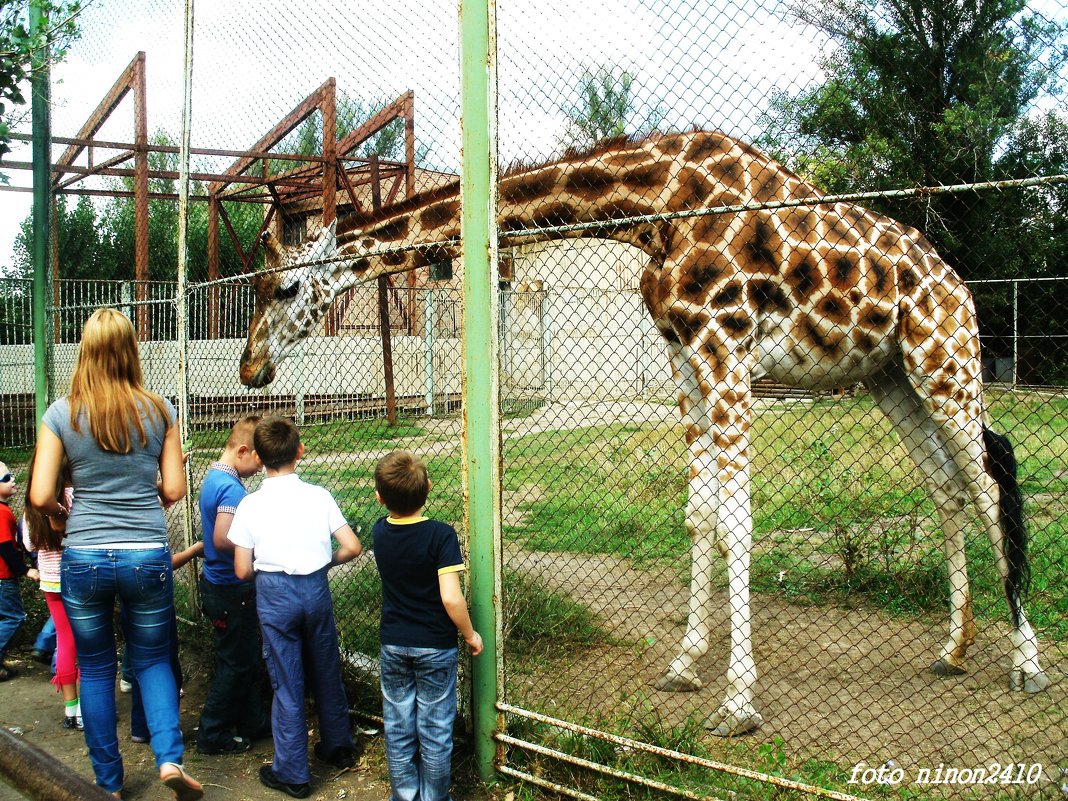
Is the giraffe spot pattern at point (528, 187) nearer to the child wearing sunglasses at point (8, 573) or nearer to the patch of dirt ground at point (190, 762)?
the patch of dirt ground at point (190, 762)

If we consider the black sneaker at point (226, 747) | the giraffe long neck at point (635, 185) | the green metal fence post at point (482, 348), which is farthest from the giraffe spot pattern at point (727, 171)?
the black sneaker at point (226, 747)

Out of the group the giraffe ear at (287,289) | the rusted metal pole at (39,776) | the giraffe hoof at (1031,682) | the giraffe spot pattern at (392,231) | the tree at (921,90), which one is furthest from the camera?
the giraffe ear at (287,289)

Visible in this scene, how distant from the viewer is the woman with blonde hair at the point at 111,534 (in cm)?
309

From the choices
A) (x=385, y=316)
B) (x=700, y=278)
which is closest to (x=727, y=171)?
(x=700, y=278)

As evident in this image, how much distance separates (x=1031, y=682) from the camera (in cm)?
388

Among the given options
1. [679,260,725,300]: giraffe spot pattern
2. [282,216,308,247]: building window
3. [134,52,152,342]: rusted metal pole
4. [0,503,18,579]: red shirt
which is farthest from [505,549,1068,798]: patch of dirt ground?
[134,52,152,342]: rusted metal pole

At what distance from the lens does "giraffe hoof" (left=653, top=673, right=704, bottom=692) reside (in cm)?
400

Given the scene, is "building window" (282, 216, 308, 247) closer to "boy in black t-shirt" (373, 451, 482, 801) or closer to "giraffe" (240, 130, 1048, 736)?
"giraffe" (240, 130, 1048, 736)

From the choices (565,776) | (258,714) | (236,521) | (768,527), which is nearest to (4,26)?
(236,521)

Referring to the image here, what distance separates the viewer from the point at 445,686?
3.07 meters

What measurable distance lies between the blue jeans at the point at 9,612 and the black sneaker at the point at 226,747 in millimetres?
1603

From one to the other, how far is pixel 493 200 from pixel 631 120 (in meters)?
0.89

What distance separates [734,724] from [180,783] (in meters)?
2.15

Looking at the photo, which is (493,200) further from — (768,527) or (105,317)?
(768,527)
